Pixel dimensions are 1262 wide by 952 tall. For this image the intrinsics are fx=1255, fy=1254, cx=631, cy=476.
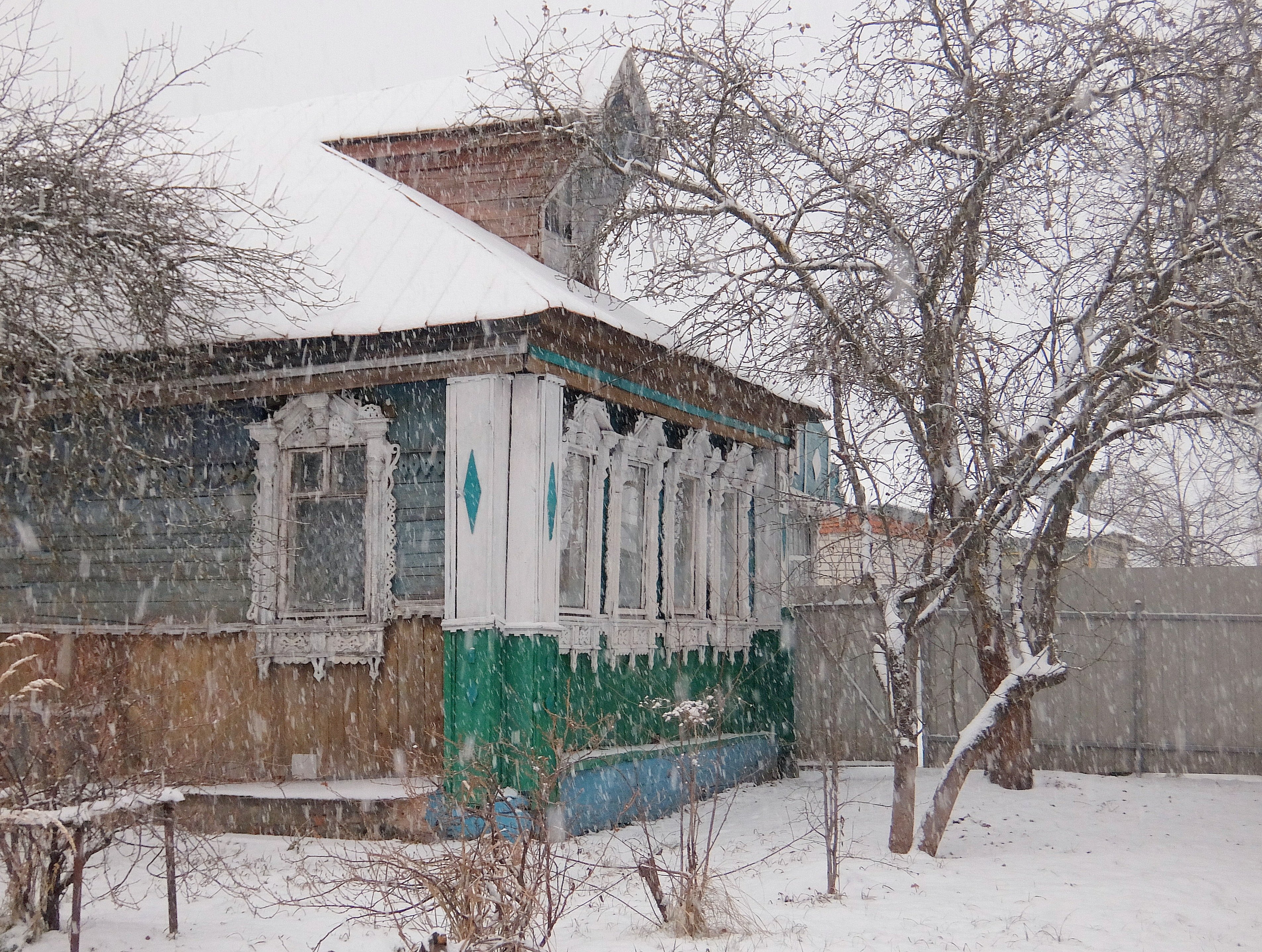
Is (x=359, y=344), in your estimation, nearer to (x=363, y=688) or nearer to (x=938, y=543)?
(x=363, y=688)

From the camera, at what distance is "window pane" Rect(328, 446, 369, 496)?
Result: 904 cm

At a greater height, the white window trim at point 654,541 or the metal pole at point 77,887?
the white window trim at point 654,541

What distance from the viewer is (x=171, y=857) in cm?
540

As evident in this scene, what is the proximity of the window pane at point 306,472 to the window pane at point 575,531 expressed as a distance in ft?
5.93

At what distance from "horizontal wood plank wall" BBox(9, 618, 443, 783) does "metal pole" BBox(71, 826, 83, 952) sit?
319 cm

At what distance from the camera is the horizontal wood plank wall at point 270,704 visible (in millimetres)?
8672

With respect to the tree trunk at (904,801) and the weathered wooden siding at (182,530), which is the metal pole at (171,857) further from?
the tree trunk at (904,801)

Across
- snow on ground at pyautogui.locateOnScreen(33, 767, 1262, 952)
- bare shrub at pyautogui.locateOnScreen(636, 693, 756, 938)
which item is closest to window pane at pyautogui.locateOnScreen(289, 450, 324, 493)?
snow on ground at pyautogui.locateOnScreen(33, 767, 1262, 952)

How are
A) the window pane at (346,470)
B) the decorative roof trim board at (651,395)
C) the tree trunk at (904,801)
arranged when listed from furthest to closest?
the window pane at (346,470) < the decorative roof trim board at (651,395) < the tree trunk at (904,801)

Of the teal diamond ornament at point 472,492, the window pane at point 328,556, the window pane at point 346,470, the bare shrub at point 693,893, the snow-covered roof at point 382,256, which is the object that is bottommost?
the bare shrub at point 693,893

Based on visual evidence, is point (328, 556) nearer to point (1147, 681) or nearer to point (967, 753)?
point (967, 753)

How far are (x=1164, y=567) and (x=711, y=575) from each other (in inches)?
172

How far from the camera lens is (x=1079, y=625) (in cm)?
1205

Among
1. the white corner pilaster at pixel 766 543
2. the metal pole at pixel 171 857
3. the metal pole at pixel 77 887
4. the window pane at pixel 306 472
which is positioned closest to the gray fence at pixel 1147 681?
the white corner pilaster at pixel 766 543
